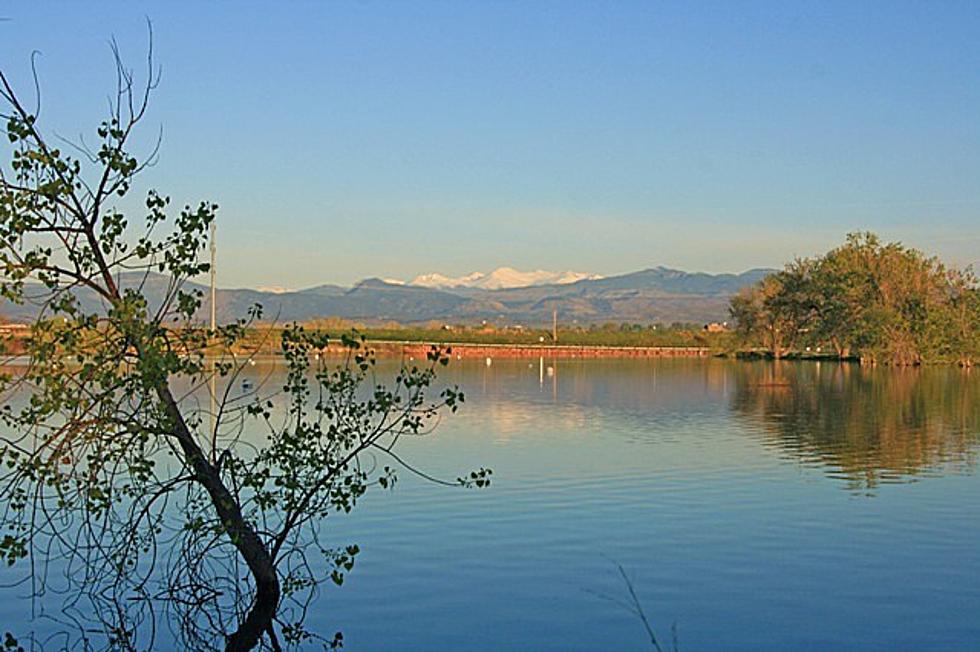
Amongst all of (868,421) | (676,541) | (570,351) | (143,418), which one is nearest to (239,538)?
(143,418)

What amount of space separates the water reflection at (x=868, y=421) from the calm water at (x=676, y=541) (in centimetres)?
15

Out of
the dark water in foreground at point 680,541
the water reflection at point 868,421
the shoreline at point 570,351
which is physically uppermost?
the shoreline at point 570,351

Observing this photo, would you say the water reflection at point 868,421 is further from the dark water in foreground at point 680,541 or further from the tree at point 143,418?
the tree at point 143,418

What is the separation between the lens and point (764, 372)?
73.3 m

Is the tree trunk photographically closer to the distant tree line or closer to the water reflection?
the water reflection

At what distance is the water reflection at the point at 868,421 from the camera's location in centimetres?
2505

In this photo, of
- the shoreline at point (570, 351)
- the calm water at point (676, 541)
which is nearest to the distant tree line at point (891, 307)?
the shoreline at point (570, 351)

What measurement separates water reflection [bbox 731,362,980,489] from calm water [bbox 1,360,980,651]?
0.15 m

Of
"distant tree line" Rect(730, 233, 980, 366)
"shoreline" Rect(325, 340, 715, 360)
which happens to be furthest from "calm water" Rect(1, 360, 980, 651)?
"shoreline" Rect(325, 340, 715, 360)

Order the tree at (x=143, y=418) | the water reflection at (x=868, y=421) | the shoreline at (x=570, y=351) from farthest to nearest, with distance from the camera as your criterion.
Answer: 1. the shoreline at (x=570, y=351)
2. the water reflection at (x=868, y=421)
3. the tree at (x=143, y=418)

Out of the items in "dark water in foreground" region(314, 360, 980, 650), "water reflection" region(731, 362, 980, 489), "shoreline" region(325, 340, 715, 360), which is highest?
"shoreline" region(325, 340, 715, 360)

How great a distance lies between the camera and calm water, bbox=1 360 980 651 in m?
12.1

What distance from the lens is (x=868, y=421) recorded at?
35.5 m

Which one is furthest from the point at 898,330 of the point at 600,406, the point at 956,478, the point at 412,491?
the point at 412,491
